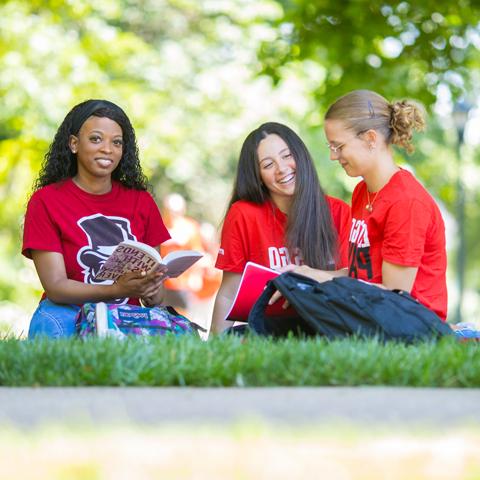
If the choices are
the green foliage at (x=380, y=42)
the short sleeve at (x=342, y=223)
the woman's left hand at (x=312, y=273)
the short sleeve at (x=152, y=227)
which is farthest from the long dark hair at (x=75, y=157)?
the green foliage at (x=380, y=42)

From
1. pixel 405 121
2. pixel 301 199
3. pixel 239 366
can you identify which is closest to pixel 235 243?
pixel 301 199

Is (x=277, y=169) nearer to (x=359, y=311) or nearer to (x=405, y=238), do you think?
(x=405, y=238)

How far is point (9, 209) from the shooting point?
58.3 feet

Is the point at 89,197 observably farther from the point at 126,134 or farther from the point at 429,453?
the point at 429,453

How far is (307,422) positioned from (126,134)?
3328 millimetres

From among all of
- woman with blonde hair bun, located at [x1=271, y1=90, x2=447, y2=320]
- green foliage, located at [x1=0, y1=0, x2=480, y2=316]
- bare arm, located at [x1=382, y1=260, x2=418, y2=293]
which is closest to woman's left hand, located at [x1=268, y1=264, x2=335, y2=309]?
woman with blonde hair bun, located at [x1=271, y1=90, x2=447, y2=320]

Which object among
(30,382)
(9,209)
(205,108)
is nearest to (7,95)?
(9,209)

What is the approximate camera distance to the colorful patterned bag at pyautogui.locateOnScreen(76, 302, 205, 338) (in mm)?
5062

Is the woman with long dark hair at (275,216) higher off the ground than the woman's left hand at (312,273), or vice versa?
the woman with long dark hair at (275,216)

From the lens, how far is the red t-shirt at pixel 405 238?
16.6 ft

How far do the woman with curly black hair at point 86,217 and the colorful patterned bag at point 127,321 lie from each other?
13 centimetres

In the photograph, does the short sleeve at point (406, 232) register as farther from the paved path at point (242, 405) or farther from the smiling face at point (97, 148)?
the smiling face at point (97, 148)

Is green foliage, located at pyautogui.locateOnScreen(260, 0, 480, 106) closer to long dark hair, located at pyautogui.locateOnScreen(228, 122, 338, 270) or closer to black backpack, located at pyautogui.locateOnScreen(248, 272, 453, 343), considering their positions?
long dark hair, located at pyautogui.locateOnScreen(228, 122, 338, 270)

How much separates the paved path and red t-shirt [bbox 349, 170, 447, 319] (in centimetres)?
141
